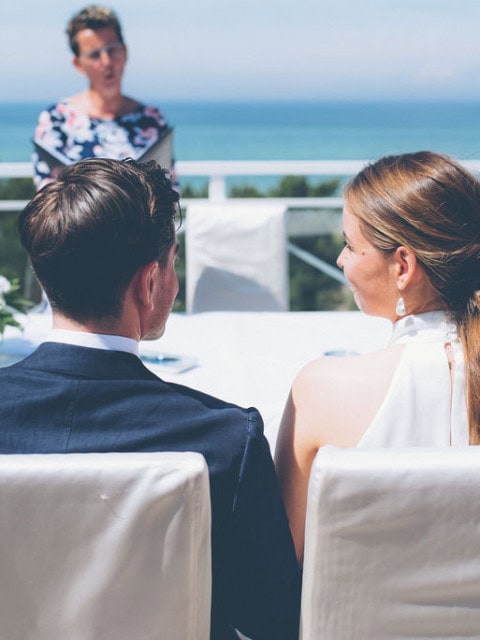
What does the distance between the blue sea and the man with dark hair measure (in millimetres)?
40917

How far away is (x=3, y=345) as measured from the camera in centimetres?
244

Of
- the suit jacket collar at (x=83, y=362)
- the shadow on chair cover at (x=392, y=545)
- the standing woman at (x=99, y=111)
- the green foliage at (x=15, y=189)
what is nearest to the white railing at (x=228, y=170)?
the standing woman at (x=99, y=111)

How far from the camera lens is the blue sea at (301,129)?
46.2 meters

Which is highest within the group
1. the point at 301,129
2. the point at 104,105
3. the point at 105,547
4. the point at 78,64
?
the point at 105,547

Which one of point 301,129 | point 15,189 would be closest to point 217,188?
point 15,189

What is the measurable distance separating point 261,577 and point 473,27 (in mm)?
54532

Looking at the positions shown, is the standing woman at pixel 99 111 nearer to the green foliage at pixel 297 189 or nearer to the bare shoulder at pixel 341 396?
the bare shoulder at pixel 341 396

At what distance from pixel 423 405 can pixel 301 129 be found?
172 feet

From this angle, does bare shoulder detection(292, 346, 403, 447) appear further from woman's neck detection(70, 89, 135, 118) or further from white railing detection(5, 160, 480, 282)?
white railing detection(5, 160, 480, 282)

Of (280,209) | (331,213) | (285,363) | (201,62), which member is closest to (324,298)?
(331,213)

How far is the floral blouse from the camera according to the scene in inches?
158

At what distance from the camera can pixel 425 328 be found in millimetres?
1560

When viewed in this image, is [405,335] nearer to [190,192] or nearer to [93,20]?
[93,20]

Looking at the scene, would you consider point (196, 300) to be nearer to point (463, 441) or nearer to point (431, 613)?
point (463, 441)
